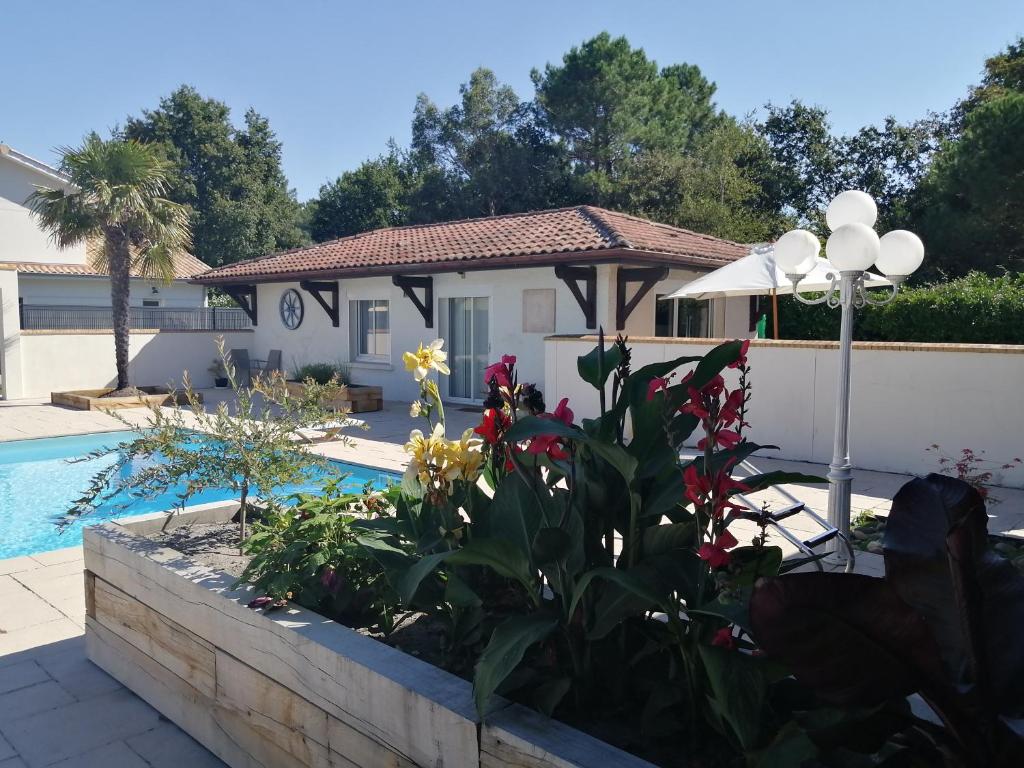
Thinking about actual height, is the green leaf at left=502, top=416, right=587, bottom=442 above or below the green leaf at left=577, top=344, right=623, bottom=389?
below

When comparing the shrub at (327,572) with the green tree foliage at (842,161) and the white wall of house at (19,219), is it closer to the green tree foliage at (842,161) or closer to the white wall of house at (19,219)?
the white wall of house at (19,219)

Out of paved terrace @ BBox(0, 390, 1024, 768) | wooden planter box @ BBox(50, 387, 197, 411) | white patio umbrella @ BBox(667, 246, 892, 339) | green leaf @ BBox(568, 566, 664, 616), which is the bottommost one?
paved terrace @ BBox(0, 390, 1024, 768)

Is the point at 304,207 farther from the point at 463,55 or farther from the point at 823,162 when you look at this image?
the point at 823,162

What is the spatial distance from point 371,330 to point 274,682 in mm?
14340

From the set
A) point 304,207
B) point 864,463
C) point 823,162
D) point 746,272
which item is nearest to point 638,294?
point 746,272

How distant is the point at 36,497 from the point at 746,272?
28.4 feet

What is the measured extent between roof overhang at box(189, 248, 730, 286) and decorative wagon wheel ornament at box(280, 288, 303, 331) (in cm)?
112

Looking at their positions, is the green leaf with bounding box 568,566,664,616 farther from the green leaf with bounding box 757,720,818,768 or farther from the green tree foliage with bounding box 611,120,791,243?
the green tree foliage with bounding box 611,120,791,243

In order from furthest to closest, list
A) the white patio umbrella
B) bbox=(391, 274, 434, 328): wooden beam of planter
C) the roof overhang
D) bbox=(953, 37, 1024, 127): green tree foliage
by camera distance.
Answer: bbox=(953, 37, 1024, 127): green tree foliage
bbox=(391, 274, 434, 328): wooden beam of planter
the roof overhang
the white patio umbrella

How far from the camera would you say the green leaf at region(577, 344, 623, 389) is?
2.11m

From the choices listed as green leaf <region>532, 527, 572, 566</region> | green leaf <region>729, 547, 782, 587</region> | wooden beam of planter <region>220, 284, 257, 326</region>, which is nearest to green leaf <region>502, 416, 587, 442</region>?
green leaf <region>532, 527, 572, 566</region>

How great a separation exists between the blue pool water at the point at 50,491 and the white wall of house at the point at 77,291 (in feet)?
42.5

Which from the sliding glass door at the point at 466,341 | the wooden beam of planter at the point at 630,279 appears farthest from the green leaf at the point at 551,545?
the sliding glass door at the point at 466,341

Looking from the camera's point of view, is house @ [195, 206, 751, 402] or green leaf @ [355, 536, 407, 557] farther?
house @ [195, 206, 751, 402]
